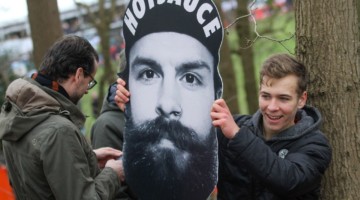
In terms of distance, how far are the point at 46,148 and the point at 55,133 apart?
8 cm

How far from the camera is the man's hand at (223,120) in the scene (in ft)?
9.41

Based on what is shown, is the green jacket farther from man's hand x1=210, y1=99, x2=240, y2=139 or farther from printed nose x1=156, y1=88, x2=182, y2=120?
man's hand x1=210, y1=99, x2=240, y2=139

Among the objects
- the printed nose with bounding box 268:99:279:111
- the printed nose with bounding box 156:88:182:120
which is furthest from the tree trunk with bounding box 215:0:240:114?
the printed nose with bounding box 268:99:279:111

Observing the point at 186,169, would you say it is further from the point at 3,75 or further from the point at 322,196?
the point at 3,75

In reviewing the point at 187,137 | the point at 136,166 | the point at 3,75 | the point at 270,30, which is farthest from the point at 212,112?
the point at 3,75

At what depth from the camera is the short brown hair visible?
9.85 feet

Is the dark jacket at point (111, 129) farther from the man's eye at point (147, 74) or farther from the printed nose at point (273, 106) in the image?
the printed nose at point (273, 106)

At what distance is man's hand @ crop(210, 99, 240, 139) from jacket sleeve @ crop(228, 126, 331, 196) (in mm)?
48

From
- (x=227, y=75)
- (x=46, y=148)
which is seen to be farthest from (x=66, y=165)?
(x=227, y=75)

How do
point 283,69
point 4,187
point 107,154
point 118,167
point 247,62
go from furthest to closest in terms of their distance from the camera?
point 247,62, point 4,187, point 107,154, point 118,167, point 283,69

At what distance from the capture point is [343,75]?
137 inches

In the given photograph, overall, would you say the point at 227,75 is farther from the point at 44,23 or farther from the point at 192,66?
the point at 192,66

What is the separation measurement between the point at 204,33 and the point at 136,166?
2.72 feet

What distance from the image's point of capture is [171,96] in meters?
3.24
